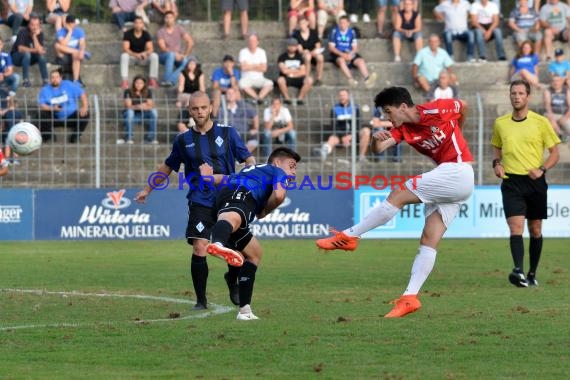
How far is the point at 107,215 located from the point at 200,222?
38.3 feet

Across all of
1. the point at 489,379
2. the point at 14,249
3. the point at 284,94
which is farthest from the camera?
the point at 284,94

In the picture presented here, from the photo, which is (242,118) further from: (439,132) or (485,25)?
(439,132)

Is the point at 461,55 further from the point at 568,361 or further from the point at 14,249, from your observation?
the point at 568,361

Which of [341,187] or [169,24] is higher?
[169,24]

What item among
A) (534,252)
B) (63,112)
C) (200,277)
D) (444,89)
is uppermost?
(444,89)

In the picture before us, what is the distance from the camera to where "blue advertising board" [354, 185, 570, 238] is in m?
23.8

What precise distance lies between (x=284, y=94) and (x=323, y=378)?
64.5 feet

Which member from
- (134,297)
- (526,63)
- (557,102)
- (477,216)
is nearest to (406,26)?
(526,63)

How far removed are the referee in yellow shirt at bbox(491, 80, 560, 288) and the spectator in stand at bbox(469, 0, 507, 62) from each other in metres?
14.8

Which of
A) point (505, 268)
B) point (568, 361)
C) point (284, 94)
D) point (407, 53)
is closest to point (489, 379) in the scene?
point (568, 361)

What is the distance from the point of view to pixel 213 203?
12.1 meters

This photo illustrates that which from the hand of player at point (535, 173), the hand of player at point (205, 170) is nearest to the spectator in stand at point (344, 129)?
the hand of player at point (535, 173)

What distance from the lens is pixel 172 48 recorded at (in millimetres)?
28078

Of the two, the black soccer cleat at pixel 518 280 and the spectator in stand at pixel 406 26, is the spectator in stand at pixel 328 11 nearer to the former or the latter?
the spectator in stand at pixel 406 26
